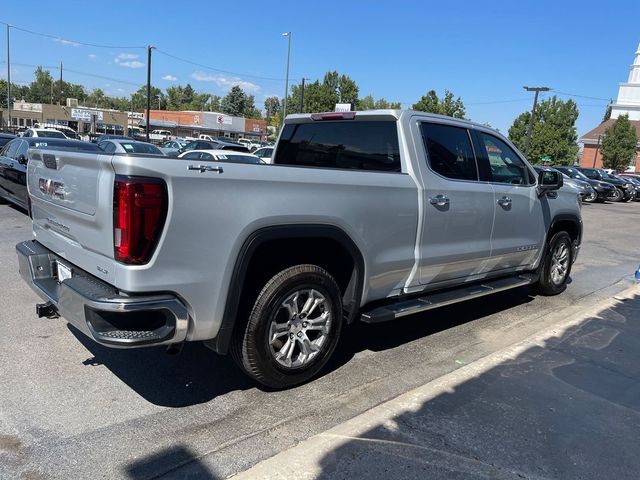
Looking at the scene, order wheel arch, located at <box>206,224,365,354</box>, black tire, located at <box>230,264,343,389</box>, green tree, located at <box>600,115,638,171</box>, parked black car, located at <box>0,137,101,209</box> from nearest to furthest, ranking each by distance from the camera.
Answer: wheel arch, located at <box>206,224,365,354</box>
black tire, located at <box>230,264,343,389</box>
parked black car, located at <box>0,137,101,209</box>
green tree, located at <box>600,115,638,171</box>

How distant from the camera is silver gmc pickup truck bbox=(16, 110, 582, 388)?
2914mm

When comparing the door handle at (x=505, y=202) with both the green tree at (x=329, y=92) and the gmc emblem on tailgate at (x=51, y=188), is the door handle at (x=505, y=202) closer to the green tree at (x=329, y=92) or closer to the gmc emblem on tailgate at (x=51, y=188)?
the gmc emblem on tailgate at (x=51, y=188)

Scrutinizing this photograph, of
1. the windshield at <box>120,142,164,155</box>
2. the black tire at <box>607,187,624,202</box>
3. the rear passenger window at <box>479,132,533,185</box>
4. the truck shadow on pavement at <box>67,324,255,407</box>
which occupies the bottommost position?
the truck shadow on pavement at <box>67,324,255,407</box>

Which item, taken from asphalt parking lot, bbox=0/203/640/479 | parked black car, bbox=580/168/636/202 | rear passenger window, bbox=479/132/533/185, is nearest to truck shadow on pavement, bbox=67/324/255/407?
asphalt parking lot, bbox=0/203/640/479

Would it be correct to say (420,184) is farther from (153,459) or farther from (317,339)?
(153,459)

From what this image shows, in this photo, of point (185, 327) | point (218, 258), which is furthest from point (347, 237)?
point (185, 327)

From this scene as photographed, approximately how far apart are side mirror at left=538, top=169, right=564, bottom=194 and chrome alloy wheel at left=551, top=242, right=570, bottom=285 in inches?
38.7

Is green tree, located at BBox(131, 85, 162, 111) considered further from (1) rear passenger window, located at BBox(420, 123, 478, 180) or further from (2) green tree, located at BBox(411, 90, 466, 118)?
(1) rear passenger window, located at BBox(420, 123, 478, 180)

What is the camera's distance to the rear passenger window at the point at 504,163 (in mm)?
5285

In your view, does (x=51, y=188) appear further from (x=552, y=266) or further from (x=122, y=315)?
(x=552, y=266)

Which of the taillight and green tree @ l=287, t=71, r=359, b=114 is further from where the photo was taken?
green tree @ l=287, t=71, r=359, b=114

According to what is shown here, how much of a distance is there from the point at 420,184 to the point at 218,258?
1924 mm

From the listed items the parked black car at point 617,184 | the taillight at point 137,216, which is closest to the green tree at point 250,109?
the parked black car at point 617,184

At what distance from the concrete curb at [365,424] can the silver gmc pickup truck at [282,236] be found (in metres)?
0.59
